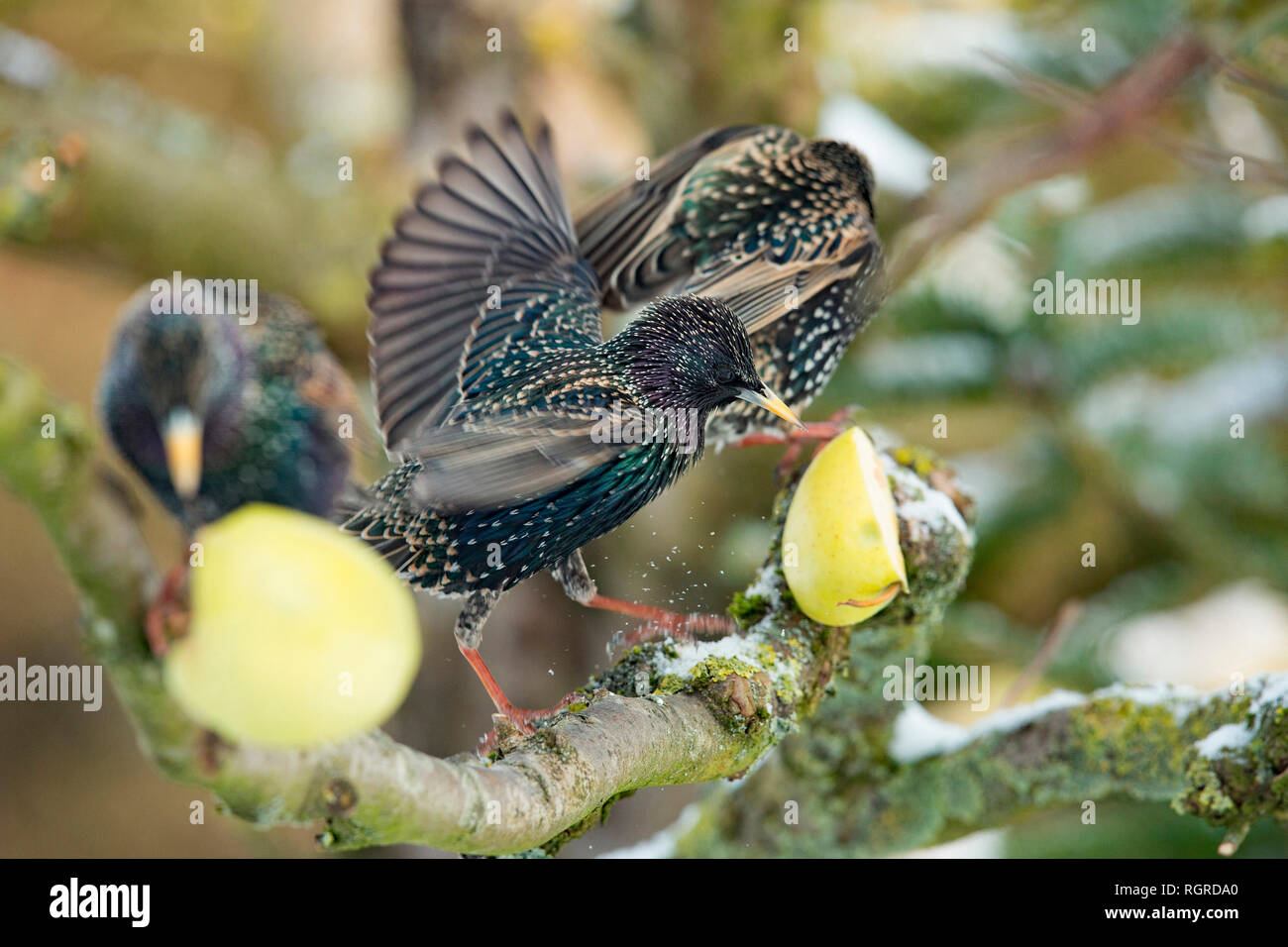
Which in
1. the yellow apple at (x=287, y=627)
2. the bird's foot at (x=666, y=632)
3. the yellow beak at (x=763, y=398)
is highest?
the yellow beak at (x=763, y=398)

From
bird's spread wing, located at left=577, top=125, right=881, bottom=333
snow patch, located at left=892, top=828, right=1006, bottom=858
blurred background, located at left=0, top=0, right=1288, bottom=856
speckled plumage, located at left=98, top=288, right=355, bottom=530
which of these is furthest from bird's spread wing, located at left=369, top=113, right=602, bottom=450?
snow patch, located at left=892, top=828, right=1006, bottom=858

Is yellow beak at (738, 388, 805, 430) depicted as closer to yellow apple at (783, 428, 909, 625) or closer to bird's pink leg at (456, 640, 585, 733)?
yellow apple at (783, 428, 909, 625)

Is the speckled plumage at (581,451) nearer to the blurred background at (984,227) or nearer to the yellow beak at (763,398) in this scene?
the yellow beak at (763,398)

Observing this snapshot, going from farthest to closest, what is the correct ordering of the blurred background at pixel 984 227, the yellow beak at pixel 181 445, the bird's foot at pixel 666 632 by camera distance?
1. the blurred background at pixel 984 227
2. the bird's foot at pixel 666 632
3. the yellow beak at pixel 181 445

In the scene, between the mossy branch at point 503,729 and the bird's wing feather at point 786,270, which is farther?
the bird's wing feather at point 786,270

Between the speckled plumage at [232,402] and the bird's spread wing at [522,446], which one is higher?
the speckled plumage at [232,402]

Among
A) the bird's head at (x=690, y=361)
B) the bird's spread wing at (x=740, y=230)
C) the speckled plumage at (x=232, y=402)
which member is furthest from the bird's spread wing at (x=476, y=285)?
the speckled plumage at (x=232, y=402)

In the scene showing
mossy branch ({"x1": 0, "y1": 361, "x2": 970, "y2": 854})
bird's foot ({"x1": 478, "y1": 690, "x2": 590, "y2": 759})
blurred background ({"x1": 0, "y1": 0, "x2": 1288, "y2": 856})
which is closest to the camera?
mossy branch ({"x1": 0, "y1": 361, "x2": 970, "y2": 854})
